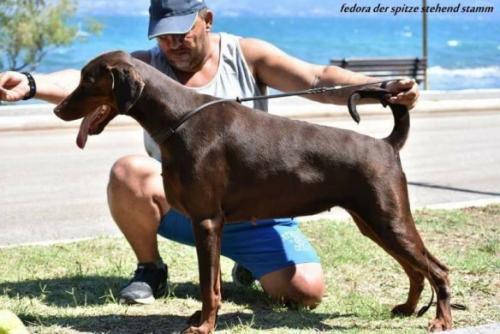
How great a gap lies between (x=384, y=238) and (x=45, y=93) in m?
2.13

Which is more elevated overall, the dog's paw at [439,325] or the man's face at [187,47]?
the man's face at [187,47]

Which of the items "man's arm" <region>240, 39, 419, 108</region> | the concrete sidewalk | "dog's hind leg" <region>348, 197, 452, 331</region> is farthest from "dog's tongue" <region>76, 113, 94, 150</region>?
the concrete sidewalk

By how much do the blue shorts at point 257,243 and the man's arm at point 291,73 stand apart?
2.71ft

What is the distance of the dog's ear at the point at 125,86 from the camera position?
13.5 feet

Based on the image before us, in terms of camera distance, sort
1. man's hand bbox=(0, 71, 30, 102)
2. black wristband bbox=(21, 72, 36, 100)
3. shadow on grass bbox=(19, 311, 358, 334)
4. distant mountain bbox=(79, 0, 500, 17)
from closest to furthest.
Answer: shadow on grass bbox=(19, 311, 358, 334) < man's hand bbox=(0, 71, 30, 102) < black wristband bbox=(21, 72, 36, 100) < distant mountain bbox=(79, 0, 500, 17)

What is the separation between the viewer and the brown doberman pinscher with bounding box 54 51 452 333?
13.9 feet

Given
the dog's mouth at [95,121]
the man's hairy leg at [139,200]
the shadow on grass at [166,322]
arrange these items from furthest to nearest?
the man's hairy leg at [139,200] → the shadow on grass at [166,322] → the dog's mouth at [95,121]

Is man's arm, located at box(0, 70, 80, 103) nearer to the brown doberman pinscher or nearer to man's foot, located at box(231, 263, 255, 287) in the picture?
the brown doberman pinscher

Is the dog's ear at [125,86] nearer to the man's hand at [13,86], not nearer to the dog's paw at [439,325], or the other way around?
the man's hand at [13,86]

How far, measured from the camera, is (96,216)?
837 cm

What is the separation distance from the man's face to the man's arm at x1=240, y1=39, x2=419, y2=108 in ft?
1.08

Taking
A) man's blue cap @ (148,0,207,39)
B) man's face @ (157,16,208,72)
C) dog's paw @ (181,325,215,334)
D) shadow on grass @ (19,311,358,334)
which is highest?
man's blue cap @ (148,0,207,39)

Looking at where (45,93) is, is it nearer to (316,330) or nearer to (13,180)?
(316,330)

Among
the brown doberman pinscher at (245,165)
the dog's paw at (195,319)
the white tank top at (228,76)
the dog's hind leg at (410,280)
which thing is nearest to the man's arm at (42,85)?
the white tank top at (228,76)
